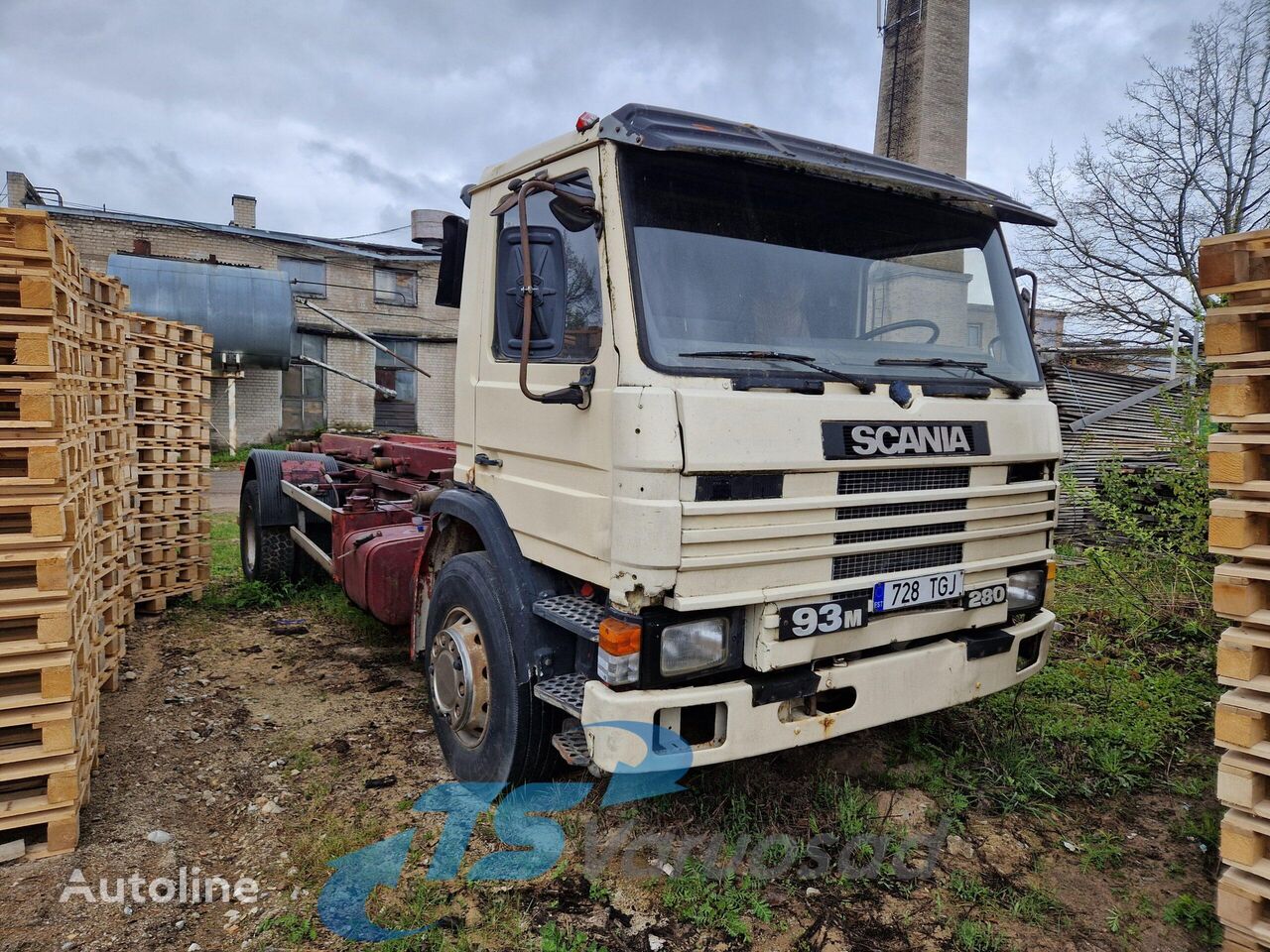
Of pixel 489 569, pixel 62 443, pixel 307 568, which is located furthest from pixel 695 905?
pixel 307 568

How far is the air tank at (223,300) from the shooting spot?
19.7 metres

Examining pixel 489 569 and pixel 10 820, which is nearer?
pixel 10 820

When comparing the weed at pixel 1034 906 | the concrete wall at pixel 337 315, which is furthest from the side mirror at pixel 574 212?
the concrete wall at pixel 337 315

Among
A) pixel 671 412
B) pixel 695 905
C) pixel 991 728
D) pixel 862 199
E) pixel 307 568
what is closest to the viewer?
pixel 671 412

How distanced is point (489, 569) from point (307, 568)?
4772 mm

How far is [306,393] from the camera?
23797 millimetres

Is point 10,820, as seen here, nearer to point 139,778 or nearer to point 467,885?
point 139,778

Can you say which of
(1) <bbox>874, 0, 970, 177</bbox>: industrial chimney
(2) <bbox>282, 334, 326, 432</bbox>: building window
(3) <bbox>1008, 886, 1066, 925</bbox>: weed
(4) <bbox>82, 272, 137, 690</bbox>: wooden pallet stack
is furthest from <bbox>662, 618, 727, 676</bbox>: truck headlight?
(2) <bbox>282, 334, 326, 432</bbox>: building window

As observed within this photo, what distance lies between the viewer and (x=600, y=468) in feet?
9.80

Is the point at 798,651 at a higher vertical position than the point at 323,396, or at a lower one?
lower

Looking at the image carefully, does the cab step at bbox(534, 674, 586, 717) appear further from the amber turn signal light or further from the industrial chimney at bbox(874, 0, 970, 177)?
the industrial chimney at bbox(874, 0, 970, 177)

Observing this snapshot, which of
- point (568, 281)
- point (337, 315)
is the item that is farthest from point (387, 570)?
point (337, 315)

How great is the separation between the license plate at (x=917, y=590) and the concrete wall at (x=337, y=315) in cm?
1811

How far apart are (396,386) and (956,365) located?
23.8 metres
